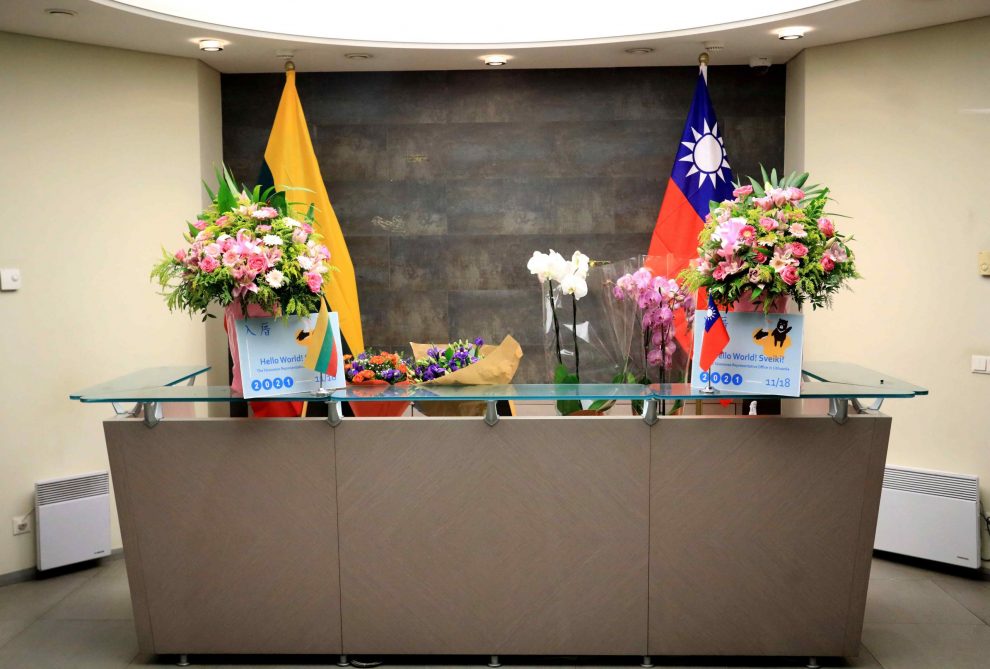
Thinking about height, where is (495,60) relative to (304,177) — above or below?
above

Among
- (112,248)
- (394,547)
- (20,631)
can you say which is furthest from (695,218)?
(20,631)

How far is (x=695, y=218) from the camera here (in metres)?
5.37

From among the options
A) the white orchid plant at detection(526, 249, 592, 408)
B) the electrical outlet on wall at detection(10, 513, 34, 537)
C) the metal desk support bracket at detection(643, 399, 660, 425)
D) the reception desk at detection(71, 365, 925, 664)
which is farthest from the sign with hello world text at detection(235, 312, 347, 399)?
the electrical outlet on wall at detection(10, 513, 34, 537)

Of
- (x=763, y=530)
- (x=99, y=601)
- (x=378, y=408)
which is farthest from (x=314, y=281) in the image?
(x=99, y=601)

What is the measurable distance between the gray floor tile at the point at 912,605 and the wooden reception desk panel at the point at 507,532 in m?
0.74

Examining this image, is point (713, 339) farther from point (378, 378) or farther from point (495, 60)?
point (495, 60)

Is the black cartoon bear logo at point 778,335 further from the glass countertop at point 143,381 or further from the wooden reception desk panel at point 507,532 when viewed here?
the glass countertop at point 143,381

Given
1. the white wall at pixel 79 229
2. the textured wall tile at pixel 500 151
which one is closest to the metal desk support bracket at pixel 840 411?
the textured wall tile at pixel 500 151

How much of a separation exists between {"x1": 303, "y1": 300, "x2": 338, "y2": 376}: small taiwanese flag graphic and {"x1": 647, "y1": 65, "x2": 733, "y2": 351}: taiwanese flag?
2.59 metres

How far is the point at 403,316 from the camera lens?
5.78 metres

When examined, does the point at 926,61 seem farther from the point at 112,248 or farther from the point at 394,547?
the point at 112,248

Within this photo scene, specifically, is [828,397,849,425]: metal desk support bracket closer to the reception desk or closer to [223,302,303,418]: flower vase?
the reception desk

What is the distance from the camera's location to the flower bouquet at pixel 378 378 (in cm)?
355

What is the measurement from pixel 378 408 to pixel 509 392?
58 centimetres
